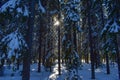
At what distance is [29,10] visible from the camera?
13.3m

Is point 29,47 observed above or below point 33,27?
below

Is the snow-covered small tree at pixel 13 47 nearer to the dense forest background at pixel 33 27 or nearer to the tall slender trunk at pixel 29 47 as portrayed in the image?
the dense forest background at pixel 33 27

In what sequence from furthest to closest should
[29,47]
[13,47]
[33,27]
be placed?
[33,27], [29,47], [13,47]

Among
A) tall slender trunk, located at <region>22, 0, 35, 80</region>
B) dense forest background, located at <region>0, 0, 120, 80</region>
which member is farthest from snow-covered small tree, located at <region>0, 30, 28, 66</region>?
tall slender trunk, located at <region>22, 0, 35, 80</region>

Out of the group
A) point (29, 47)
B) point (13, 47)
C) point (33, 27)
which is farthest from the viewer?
point (33, 27)

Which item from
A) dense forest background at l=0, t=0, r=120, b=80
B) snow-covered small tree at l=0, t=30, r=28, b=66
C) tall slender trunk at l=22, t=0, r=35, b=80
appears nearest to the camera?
snow-covered small tree at l=0, t=30, r=28, b=66

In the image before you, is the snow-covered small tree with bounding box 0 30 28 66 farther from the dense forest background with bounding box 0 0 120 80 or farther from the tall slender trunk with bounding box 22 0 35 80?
the tall slender trunk with bounding box 22 0 35 80

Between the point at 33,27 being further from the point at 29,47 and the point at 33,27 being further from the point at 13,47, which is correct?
the point at 13,47

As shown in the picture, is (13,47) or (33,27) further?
(33,27)

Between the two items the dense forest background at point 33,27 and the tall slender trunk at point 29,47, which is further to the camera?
the tall slender trunk at point 29,47

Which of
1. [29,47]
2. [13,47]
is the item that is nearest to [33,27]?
[29,47]

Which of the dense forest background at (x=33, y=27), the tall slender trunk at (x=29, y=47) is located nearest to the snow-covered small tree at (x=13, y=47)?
the dense forest background at (x=33, y=27)

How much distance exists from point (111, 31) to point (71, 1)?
972 centimetres

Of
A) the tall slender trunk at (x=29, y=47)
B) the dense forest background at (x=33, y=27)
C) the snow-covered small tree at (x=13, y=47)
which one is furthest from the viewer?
the tall slender trunk at (x=29, y=47)
